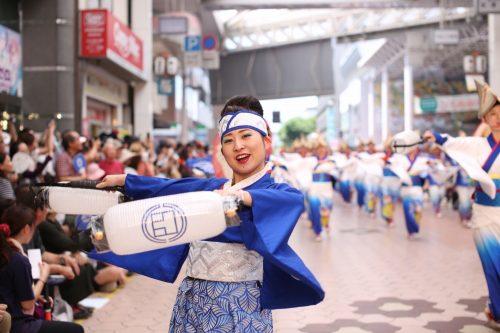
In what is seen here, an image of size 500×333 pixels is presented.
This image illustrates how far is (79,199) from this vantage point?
286 centimetres

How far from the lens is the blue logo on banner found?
224 centimetres

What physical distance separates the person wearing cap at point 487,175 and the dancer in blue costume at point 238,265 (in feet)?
9.84

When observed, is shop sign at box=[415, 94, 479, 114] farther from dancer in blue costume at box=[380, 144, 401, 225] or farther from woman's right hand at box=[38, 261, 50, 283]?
woman's right hand at box=[38, 261, 50, 283]

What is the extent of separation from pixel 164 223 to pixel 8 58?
9205mm

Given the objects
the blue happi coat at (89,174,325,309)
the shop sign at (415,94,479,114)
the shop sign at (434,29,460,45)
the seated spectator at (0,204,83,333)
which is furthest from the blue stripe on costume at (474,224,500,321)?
the shop sign at (415,94,479,114)

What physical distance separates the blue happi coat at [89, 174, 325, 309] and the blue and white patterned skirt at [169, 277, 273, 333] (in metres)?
0.07

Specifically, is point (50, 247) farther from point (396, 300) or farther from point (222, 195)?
point (222, 195)

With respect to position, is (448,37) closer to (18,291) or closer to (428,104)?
(428,104)

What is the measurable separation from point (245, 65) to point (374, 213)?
1766cm

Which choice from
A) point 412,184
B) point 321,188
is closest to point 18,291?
point 321,188

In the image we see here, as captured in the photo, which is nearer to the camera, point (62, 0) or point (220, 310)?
point (220, 310)

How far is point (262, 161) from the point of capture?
2928mm

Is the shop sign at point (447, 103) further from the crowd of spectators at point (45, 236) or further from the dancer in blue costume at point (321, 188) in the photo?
the crowd of spectators at point (45, 236)

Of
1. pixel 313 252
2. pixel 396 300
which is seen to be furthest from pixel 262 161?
pixel 313 252
